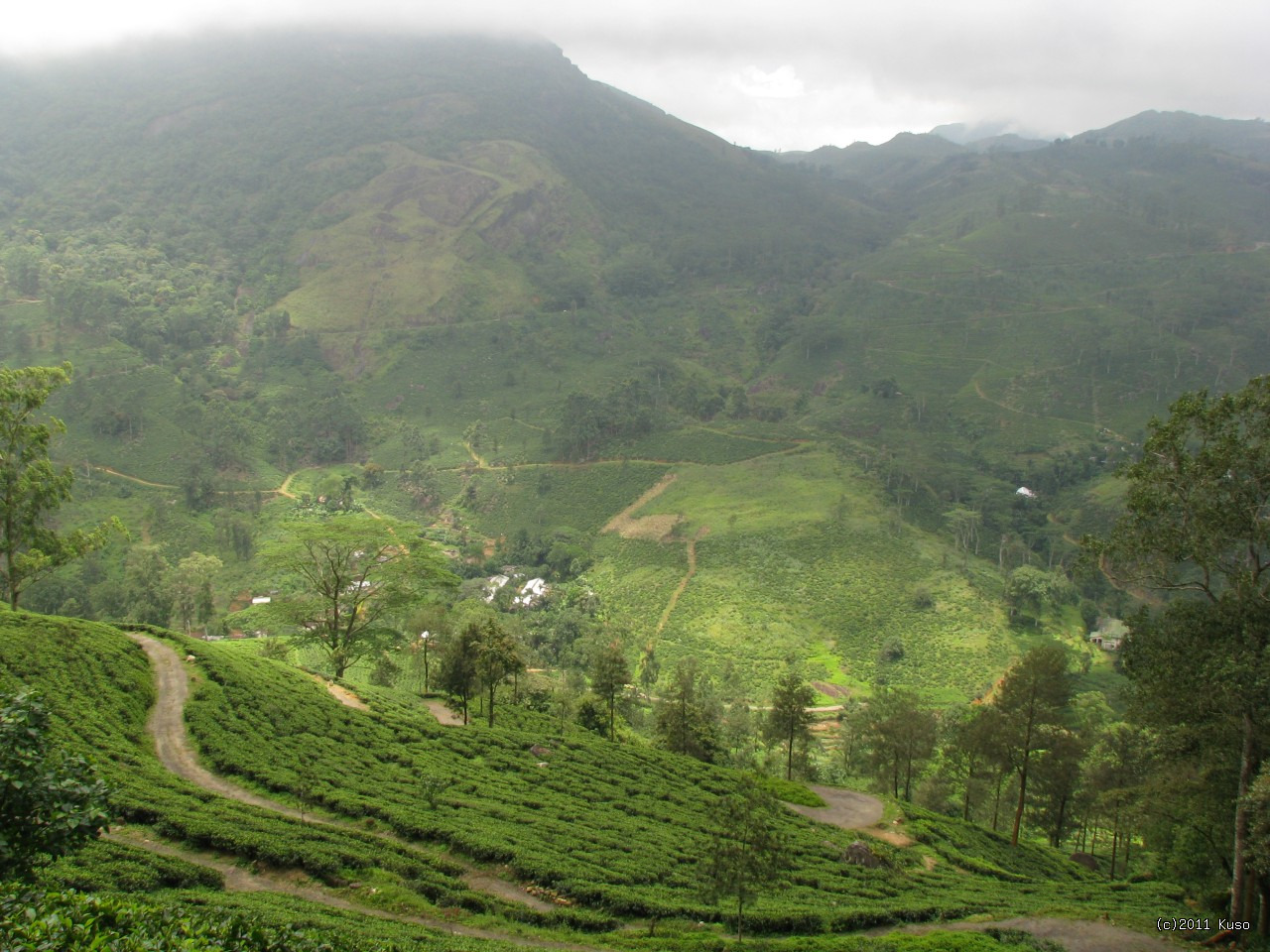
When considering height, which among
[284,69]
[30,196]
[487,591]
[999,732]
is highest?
[284,69]

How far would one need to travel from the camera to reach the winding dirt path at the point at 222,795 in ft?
50.5

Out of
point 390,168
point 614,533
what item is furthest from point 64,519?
point 390,168

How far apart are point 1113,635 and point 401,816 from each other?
6343cm

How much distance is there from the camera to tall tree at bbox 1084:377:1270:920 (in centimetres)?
1727

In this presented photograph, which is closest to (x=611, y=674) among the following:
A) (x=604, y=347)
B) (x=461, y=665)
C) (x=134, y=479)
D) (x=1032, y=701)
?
(x=461, y=665)

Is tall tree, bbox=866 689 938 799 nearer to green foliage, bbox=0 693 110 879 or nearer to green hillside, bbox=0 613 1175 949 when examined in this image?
green hillside, bbox=0 613 1175 949

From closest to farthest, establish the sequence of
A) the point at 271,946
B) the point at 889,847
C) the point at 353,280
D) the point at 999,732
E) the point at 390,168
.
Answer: the point at 271,946 < the point at 889,847 < the point at 999,732 < the point at 353,280 < the point at 390,168

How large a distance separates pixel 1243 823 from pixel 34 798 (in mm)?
→ 23154

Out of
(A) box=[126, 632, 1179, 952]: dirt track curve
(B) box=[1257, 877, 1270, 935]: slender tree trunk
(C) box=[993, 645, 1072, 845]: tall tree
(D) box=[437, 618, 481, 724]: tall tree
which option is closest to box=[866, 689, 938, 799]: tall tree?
(C) box=[993, 645, 1072, 845]: tall tree

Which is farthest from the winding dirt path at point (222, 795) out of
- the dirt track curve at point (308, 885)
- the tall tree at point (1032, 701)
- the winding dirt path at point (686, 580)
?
the winding dirt path at point (686, 580)

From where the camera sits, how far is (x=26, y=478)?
28.0 metres

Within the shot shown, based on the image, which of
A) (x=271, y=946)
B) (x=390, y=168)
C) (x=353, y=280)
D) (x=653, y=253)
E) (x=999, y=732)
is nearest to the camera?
(x=271, y=946)

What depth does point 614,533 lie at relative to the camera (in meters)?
77.4

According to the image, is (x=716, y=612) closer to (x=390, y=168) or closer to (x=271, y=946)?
(x=271, y=946)
